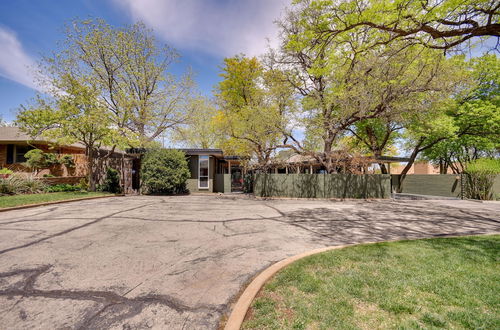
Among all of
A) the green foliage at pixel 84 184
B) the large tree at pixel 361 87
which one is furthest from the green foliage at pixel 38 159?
the large tree at pixel 361 87

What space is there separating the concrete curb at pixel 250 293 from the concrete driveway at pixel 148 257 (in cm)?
17

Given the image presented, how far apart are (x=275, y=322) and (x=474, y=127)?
22.2 metres

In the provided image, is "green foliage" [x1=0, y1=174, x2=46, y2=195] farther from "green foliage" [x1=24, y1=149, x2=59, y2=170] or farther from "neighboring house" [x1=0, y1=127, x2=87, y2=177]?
"neighboring house" [x1=0, y1=127, x2=87, y2=177]

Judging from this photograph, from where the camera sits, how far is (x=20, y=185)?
1142 cm

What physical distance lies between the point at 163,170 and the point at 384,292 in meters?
13.3

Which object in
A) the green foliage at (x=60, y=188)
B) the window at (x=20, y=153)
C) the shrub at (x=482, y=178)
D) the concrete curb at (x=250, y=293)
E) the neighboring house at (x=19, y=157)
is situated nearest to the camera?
the concrete curb at (x=250, y=293)

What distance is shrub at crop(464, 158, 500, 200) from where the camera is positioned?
514 inches

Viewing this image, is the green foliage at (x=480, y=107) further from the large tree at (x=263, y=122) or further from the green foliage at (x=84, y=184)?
the green foliage at (x=84, y=184)

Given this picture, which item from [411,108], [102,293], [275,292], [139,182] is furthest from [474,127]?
[139,182]

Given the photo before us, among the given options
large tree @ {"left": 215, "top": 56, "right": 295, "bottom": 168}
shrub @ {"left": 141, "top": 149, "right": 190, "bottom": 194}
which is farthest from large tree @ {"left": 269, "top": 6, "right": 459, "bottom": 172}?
shrub @ {"left": 141, "top": 149, "right": 190, "bottom": 194}

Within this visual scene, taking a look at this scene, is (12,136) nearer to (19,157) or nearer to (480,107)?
(19,157)

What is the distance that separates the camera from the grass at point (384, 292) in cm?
206

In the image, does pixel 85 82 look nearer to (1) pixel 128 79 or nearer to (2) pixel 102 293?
(1) pixel 128 79

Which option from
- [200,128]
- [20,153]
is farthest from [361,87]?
[20,153]
